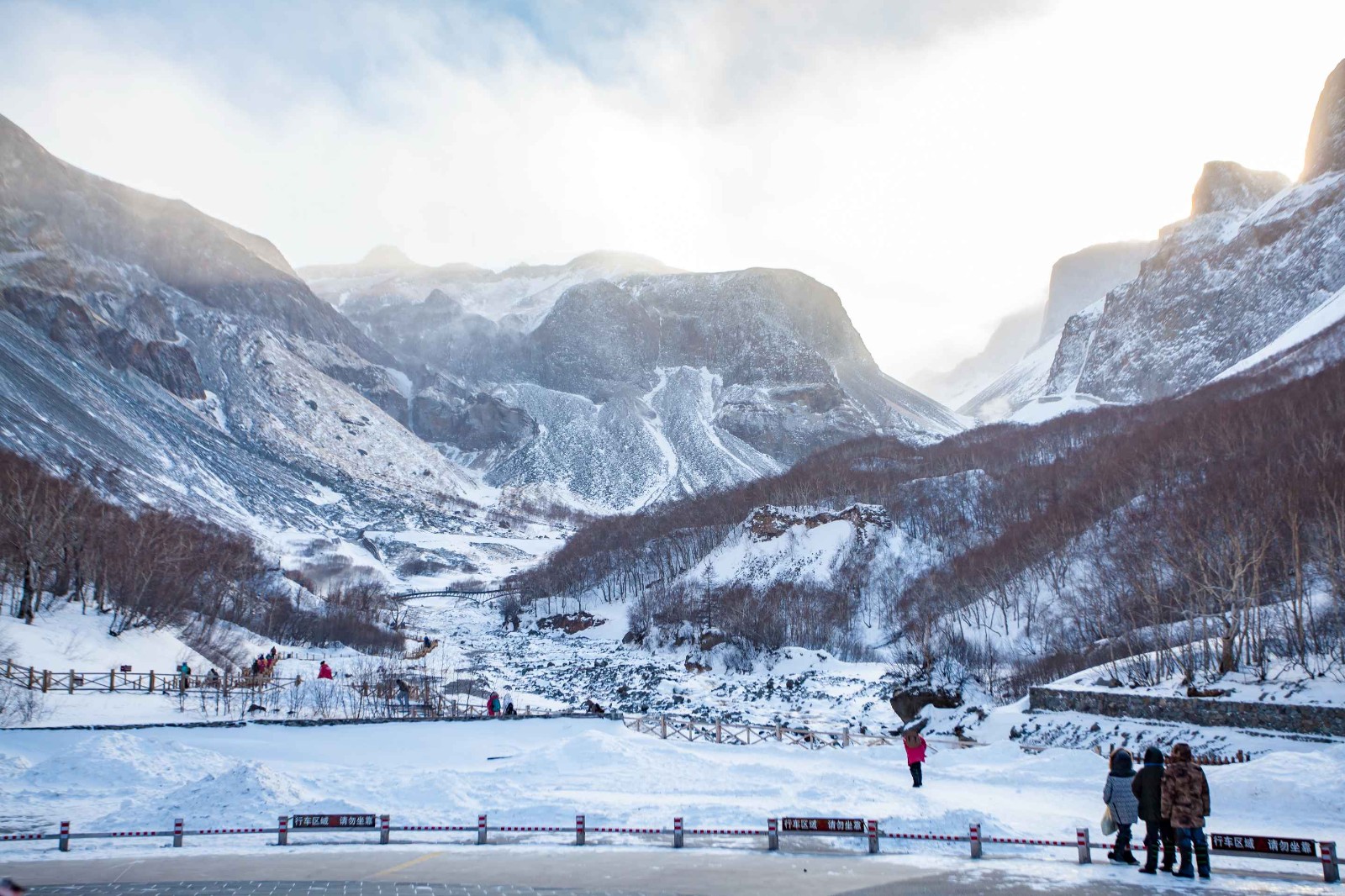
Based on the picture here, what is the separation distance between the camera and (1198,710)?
22469 millimetres

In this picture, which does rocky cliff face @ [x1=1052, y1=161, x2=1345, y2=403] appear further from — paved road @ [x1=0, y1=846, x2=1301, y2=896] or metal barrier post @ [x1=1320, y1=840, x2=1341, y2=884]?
paved road @ [x1=0, y1=846, x2=1301, y2=896]

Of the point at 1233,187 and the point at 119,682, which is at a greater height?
the point at 1233,187

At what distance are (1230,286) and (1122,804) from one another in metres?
159

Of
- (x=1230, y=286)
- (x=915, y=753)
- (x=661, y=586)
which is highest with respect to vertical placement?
(x=1230, y=286)

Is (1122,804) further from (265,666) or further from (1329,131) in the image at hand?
(1329,131)

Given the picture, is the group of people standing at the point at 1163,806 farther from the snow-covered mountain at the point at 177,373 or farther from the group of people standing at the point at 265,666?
the snow-covered mountain at the point at 177,373

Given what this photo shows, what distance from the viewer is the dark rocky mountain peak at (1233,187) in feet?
553

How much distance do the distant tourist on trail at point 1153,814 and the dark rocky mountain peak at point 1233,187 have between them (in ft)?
632

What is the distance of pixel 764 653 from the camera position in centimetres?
5634

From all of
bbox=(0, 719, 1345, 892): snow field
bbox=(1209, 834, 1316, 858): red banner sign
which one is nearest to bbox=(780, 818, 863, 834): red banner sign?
bbox=(0, 719, 1345, 892): snow field

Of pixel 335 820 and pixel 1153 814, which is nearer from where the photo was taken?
pixel 1153 814

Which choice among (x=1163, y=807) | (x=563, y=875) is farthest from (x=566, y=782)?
(x=1163, y=807)

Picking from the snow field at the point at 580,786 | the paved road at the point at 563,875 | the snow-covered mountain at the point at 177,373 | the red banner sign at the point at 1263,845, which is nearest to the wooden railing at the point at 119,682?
the snow field at the point at 580,786

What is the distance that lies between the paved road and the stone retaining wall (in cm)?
1123
